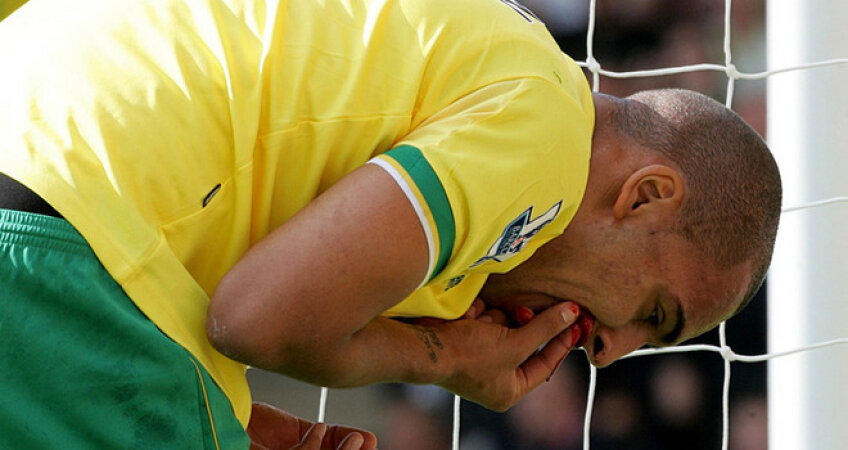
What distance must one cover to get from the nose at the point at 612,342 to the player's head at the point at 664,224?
0.06 ft

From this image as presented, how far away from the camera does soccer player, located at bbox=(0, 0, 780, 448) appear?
107 centimetres

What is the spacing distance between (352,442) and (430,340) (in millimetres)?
169

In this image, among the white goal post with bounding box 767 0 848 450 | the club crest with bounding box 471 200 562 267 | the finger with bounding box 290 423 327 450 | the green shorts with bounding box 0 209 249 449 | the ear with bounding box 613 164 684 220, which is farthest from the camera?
the white goal post with bounding box 767 0 848 450

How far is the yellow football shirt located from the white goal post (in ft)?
1.89

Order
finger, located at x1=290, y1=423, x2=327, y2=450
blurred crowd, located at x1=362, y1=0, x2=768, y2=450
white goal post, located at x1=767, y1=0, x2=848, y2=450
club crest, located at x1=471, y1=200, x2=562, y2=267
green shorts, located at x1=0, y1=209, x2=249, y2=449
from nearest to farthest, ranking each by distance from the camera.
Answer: green shorts, located at x1=0, y1=209, x2=249, y2=449 < club crest, located at x1=471, y1=200, x2=562, y2=267 < finger, located at x1=290, y1=423, x2=327, y2=450 < white goal post, located at x1=767, y1=0, x2=848, y2=450 < blurred crowd, located at x1=362, y1=0, x2=768, y2=450

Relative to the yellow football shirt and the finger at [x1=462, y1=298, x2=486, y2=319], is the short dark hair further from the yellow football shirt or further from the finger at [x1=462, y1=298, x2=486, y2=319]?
the finger at [x1=462, y1=298, x2=486, y2=319]

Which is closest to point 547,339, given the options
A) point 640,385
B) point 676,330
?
point 676,330

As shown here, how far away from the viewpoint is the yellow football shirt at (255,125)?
110 centimetres

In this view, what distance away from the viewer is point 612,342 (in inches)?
60.2

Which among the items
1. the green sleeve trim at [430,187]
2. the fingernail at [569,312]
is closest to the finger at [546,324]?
the fingernail at [569,312]

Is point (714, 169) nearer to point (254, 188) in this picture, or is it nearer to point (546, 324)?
point (546, 324)

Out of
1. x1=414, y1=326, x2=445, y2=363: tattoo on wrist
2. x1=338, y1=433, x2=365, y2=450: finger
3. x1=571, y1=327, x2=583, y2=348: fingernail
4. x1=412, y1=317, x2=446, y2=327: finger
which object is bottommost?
x1=338, y1=433, x2=365, y2=450: finger

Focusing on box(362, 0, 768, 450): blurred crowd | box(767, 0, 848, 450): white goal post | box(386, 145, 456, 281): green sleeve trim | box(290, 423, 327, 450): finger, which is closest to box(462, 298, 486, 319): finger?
box(290, 423, 327, 450): finger

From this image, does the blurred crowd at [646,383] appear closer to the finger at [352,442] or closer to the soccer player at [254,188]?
the finger at [352,442]
